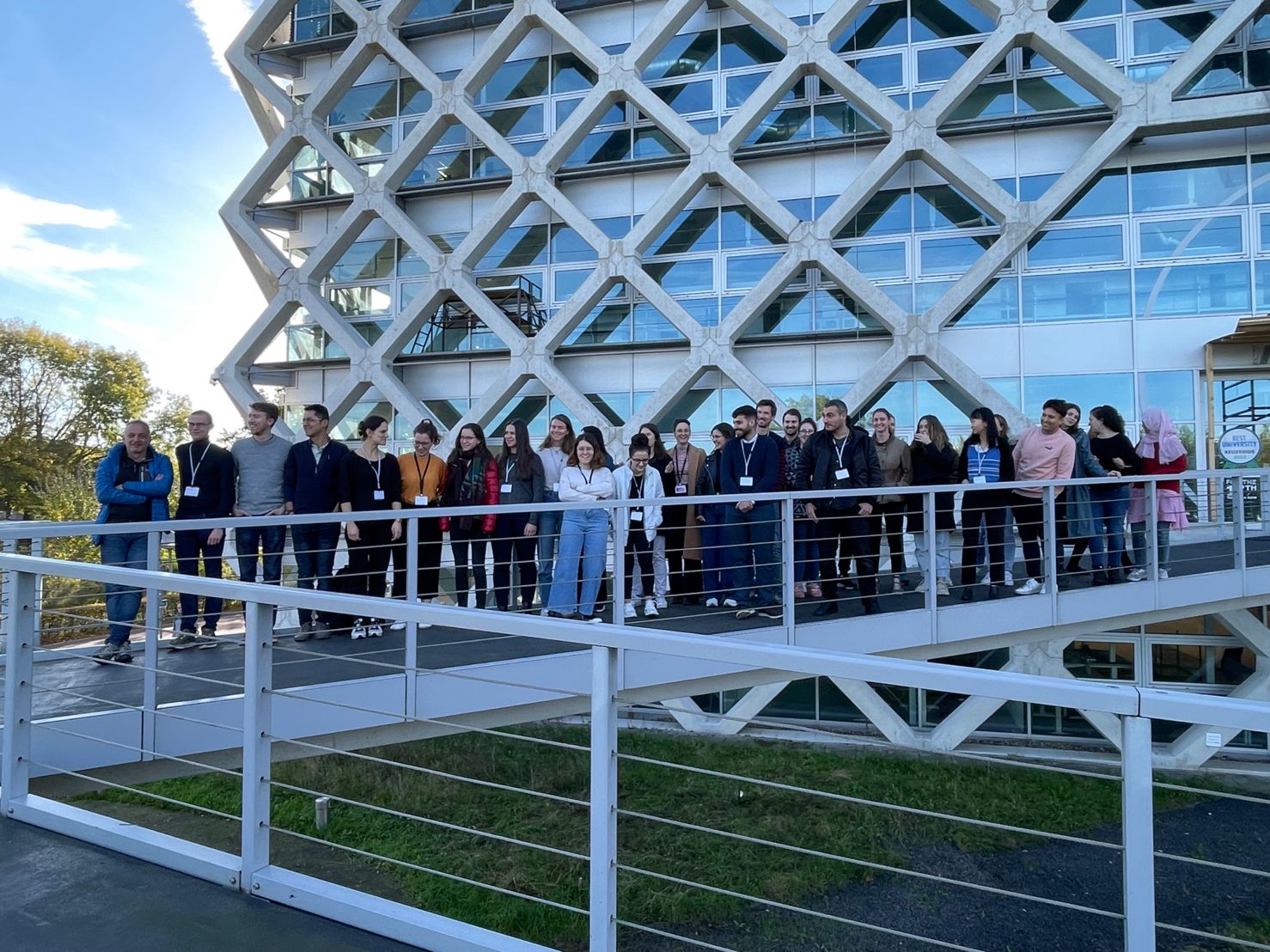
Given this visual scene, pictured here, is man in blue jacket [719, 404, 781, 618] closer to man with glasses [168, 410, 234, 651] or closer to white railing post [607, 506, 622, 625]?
white railing post [607, 506, 622, 625]

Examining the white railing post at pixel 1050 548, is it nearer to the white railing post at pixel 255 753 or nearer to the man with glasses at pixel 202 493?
the white railing post at pixel 255 753

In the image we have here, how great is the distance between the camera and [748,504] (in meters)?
7.34

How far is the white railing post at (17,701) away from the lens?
3420 mm

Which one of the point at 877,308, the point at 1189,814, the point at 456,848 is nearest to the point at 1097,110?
the point at 877,308

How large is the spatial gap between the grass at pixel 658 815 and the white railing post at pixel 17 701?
16.7 feet

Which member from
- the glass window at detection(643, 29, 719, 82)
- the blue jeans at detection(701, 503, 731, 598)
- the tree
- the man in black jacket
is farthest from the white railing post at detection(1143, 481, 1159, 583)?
Answer: the tree

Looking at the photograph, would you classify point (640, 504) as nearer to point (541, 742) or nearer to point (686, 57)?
point (541, 742)

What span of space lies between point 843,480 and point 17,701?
6.12 m

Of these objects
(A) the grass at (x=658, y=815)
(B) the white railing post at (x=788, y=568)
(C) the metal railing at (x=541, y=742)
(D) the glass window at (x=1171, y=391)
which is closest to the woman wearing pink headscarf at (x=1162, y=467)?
(A) the grass at (x=658, y=815)

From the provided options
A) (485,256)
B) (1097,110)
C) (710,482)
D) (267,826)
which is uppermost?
(1097,110)

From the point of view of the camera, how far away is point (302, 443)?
23.6 ft

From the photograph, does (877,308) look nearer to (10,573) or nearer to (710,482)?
(710,482)

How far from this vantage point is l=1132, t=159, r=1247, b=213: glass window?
554 inches

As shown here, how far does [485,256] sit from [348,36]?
6162 millimetres
